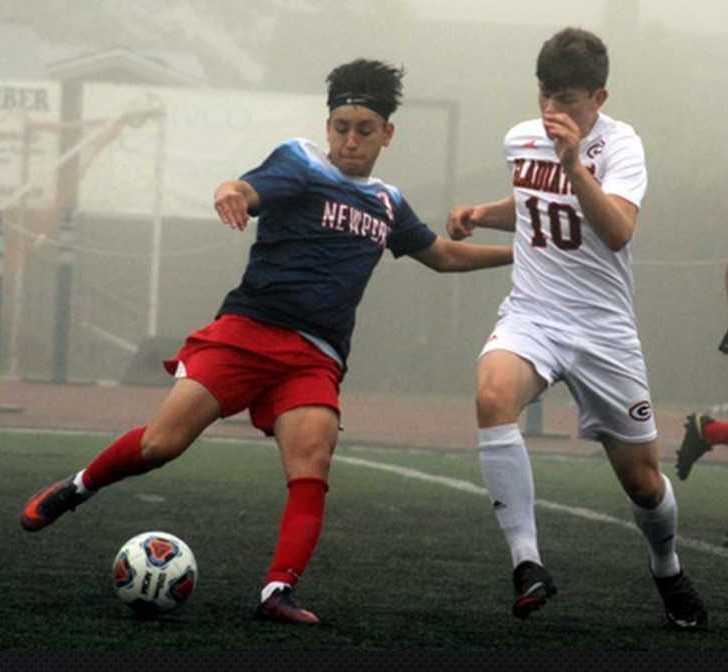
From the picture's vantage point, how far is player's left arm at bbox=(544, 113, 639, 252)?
21.0ft

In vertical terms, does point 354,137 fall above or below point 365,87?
below

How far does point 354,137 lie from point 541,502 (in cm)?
501

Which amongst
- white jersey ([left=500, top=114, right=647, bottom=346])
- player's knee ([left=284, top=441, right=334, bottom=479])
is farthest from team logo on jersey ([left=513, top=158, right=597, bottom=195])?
player's knee ([left=284, top=441, right=334, bottom=479])

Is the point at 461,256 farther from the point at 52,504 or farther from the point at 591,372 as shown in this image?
the point at 52,504

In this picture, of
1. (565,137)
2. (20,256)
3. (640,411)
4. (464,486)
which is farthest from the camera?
(20,256)

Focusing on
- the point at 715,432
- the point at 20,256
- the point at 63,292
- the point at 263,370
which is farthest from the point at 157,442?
the point at 20,256

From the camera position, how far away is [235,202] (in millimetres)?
6535

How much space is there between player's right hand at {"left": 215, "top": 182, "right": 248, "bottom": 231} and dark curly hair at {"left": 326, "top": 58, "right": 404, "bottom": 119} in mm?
522

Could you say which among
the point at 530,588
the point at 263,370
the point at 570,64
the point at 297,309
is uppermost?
the point at 570,64

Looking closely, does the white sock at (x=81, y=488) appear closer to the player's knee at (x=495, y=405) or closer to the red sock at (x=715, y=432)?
the player's knee at (x=495, y=405)

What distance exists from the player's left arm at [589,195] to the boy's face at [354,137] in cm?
64

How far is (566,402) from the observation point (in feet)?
89.3

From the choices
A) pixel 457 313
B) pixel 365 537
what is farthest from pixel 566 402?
pixel 365 537

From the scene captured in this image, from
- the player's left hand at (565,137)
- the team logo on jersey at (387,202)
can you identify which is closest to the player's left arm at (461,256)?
the team logo on jersey at (387,202)
